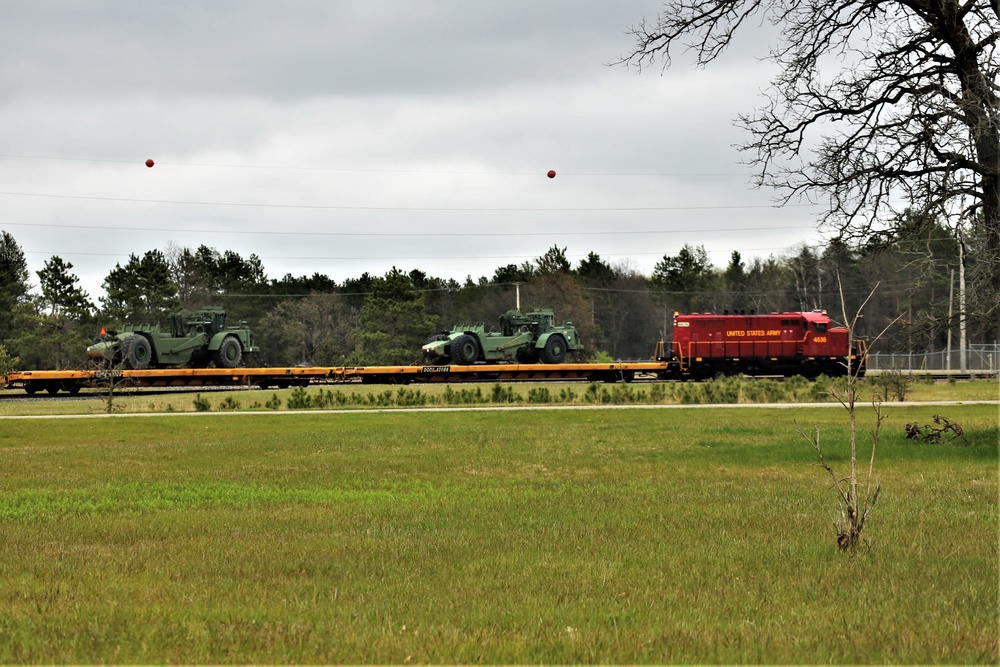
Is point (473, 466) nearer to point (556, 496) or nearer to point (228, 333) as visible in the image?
point (556, 496)

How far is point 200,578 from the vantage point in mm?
8305

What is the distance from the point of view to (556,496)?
13.3m

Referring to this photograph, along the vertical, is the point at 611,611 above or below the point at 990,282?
below

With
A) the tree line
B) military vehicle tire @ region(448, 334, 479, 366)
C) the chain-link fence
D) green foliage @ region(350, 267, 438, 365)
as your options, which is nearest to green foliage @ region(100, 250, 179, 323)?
the tree line

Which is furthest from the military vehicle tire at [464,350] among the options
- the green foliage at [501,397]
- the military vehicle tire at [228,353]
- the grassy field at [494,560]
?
Answer: the grassy field at [494,560]

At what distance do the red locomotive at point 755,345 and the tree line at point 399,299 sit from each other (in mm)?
3619

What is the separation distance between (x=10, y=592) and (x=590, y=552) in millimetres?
4930

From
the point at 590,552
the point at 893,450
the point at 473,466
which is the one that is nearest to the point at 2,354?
the point at 473,466

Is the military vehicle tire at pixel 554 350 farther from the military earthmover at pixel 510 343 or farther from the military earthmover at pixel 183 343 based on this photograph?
the military earthmover at pixel 183 343

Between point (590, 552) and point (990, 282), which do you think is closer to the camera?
point (590, 552)

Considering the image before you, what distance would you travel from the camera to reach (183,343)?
52.1 m

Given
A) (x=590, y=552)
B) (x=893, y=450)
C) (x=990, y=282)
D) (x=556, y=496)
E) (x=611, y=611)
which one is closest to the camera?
(x=611, y=611)

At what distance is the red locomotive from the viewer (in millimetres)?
52312

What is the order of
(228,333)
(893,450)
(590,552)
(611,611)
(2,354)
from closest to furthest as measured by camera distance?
1. (611,611)
2. (590,552)
3. (893,450)
4. (228,333)
5. (2,354)
